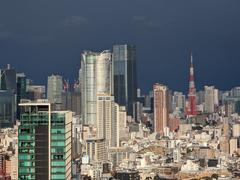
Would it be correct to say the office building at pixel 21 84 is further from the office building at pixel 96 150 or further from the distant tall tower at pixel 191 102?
the distant tall tower at pixel 191 102

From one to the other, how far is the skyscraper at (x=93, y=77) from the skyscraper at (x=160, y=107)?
109cm

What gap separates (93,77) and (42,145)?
10.7m

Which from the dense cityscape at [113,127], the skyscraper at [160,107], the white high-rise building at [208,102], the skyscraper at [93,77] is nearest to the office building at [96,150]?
the dense cityscape at [113,127]

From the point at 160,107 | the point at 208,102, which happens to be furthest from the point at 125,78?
the point at 208,102

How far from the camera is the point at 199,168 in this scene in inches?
376

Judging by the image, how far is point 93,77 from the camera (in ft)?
50.5

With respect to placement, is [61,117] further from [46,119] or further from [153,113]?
[153,113]

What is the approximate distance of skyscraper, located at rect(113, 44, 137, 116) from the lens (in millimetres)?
14867

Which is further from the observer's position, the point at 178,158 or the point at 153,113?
the point at 153,113

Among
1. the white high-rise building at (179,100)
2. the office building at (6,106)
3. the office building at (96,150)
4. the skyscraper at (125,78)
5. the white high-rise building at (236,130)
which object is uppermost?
the skyscraper at (125,78)

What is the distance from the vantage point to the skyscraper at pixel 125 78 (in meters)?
14.9

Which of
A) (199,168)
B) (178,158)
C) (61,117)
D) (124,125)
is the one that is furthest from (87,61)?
(61,117)

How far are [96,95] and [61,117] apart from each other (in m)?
9.06

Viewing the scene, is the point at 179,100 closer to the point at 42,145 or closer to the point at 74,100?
the point at 74,100
